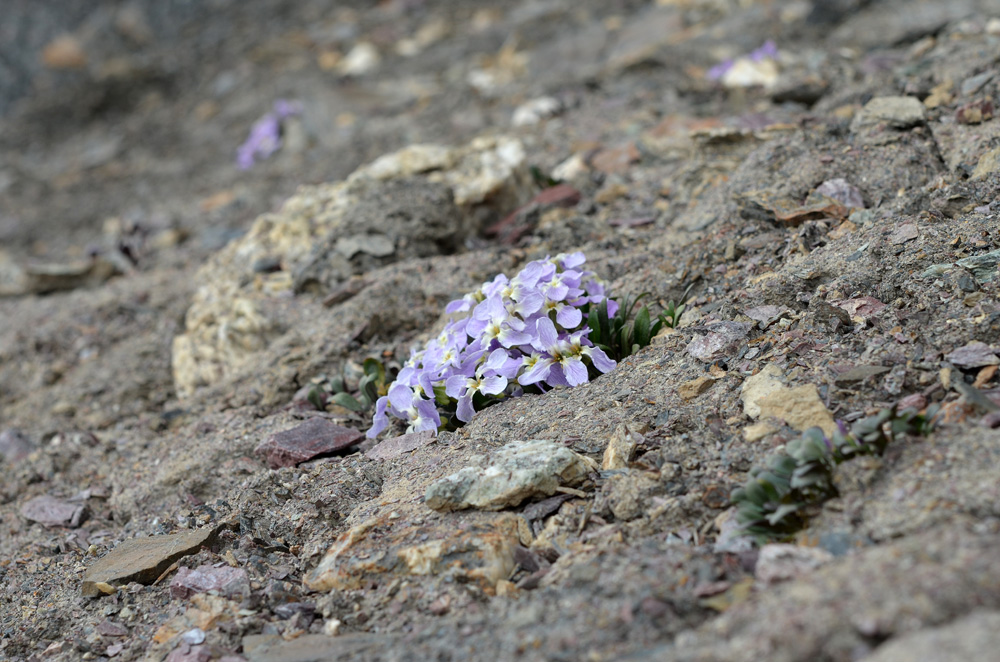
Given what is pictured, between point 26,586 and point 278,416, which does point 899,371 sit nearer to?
point 278,416

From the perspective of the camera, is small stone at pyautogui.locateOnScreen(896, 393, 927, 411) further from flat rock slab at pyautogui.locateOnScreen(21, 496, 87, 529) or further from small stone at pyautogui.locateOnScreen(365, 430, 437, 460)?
flat rock slab at pyautogui.locateOnScreen(21, 496, 87, 529)

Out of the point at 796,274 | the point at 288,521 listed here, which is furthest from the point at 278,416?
the point at 796,274

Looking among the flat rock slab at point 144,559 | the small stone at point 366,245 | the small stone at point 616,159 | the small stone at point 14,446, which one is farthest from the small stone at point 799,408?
the small stone at point 14,446

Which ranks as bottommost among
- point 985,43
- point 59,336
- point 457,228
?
point 59,336

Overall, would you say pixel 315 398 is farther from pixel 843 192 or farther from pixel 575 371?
pixel 843 192

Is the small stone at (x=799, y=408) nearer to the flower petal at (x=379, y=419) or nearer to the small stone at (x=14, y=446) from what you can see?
the flower petal at (x=379, y=419)
